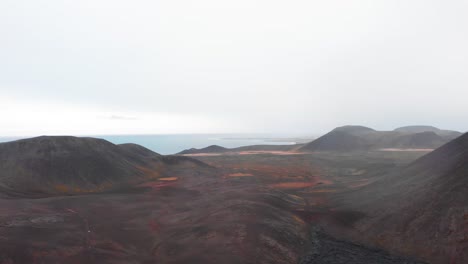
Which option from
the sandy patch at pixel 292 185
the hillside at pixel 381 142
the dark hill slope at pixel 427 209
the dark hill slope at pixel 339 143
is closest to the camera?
the dark hill slope at pixel 427 209

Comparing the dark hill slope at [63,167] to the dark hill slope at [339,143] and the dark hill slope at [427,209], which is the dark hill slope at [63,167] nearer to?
the dark hill slope at [427,209]

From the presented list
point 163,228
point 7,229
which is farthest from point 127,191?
point 7,229

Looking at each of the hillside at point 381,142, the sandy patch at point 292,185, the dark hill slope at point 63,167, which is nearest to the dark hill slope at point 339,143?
the hillside at point 381,142

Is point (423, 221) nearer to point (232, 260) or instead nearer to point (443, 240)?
A: point (443, 240)

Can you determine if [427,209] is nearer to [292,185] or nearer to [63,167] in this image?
[292,185]

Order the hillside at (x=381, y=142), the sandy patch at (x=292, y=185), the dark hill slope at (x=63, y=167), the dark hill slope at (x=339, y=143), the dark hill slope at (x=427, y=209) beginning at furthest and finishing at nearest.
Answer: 1. the dark hill slope at (x=339, y=143)
2. the hillside at (x=381, y=142)
3. the sandy patch at (x=292, y=185)
4. the dark hill slope at (x=63, y=167)
5. the dark hill slope at (x=427, y=209)

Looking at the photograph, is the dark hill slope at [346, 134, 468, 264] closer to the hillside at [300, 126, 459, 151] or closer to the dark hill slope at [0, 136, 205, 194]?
the dark hill slope at [0, 136, 205, 194]

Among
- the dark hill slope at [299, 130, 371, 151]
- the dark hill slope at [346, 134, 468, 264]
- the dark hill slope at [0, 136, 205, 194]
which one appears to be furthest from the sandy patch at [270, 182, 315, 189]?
the dark hill slope at [299, 130, 371, 151]
